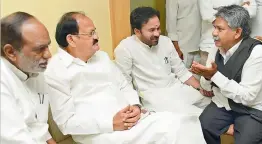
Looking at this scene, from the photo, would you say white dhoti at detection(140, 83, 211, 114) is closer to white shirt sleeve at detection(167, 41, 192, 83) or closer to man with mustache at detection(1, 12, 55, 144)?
white shirt sleeve at detection(167, 41, 192, 83)

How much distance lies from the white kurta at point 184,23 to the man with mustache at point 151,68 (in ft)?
2.41

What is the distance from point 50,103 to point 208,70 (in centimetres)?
97

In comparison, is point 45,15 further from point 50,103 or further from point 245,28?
point 245,28

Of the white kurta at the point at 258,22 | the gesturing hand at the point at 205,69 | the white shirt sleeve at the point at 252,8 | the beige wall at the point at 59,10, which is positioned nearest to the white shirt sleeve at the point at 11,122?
the beige wall at the point at 59,10

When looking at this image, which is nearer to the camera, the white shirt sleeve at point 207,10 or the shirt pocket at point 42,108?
the shirt pocket at point 42,108

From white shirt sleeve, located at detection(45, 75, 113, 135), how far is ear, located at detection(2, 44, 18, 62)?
1.12 ft

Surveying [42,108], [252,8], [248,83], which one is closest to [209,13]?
[252,8]

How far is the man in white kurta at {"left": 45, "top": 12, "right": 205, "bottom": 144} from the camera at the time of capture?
5.91ft

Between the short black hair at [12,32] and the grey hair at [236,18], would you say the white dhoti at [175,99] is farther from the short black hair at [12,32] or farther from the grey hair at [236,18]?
the short black hair at [12,32]

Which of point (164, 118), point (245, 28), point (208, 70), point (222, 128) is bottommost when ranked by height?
point (222, 128)

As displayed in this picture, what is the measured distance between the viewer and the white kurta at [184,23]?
125 inches

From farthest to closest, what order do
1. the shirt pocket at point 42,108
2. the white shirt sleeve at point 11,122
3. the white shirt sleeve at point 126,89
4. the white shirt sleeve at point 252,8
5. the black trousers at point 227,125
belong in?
the white shirt sleeve at point 252,8, the white shirt sleeve at point 126,89, the black trousers at point 227,125, the shirt pocket at point 42,108, the white shirt sleeve at point 11,122

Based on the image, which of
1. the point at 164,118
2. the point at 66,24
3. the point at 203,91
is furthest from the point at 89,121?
the point at 203,91

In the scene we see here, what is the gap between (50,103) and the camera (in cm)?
181
